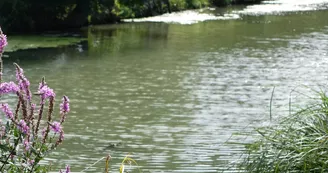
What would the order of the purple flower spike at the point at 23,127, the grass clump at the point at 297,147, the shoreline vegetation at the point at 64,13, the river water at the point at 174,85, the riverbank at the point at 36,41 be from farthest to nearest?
the shoreline vegetation at the point at 64,13, the riverbank at the point at 36,41, the river water at the point at 174,85, the grass clump at the point at 297,147, the purple flower spike at the point at 23,127

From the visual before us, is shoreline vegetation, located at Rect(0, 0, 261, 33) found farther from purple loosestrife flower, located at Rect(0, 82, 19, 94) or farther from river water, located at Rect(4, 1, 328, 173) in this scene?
purple loosestrife flower, located at Rect(0, 82, 19, 94)

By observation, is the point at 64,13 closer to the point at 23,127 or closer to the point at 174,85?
the point at 174,85

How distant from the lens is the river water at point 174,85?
7243 millimetres

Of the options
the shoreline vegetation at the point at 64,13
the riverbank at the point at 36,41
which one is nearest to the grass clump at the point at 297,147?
the riverbank at the point at 36,41

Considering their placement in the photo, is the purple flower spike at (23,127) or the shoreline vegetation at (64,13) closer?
the purple flower spike at (23,127)

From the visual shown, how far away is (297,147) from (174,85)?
7528mm

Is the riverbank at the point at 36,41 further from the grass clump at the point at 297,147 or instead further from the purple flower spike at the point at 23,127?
the purple flower spike at the point at 23,127

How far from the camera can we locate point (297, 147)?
147 inches

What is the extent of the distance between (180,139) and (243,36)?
10.8m

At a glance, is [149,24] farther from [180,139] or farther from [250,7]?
[180,139]

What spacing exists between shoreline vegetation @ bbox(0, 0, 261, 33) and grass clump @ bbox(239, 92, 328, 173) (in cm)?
1549

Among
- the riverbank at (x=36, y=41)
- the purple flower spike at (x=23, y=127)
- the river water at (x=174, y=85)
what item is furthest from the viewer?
the riverbank at (x=36, y=41)

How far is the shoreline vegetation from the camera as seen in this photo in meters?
19.0

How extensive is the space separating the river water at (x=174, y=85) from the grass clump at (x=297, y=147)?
0.35 metres
